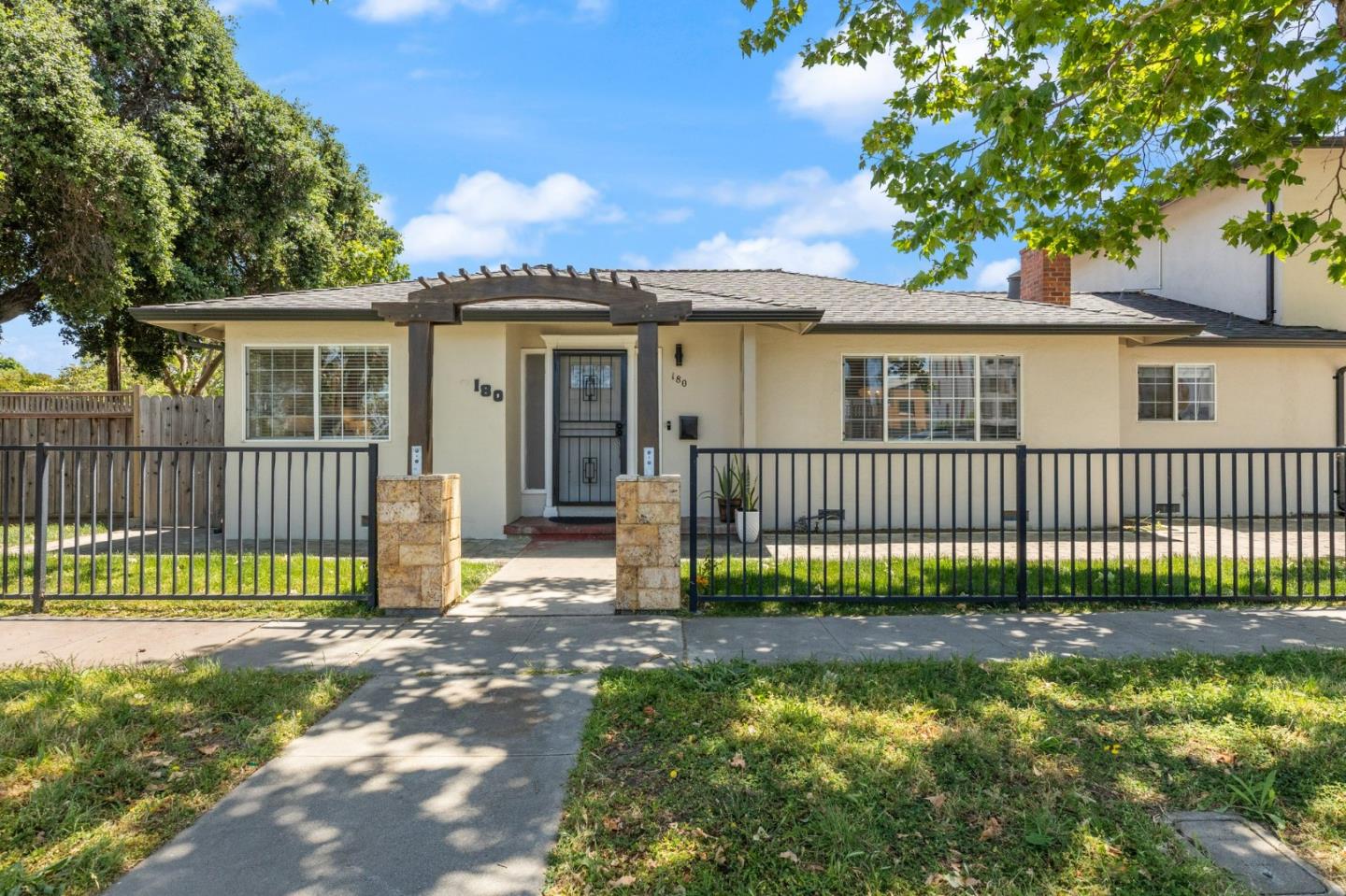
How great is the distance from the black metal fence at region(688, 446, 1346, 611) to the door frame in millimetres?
1426

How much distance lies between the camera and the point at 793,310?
8289 mm

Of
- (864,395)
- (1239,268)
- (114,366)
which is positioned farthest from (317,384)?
(1239,268)

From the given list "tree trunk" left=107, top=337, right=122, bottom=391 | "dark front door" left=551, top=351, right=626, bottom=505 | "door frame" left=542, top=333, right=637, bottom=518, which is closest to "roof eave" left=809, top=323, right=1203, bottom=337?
"door frame" left=542, top=333, right=637, bottom=518

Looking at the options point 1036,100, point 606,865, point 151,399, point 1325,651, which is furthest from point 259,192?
point 1325,651

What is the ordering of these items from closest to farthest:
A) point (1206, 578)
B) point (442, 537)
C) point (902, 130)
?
point (442, 537), point (1206, 578), point (902, 130)

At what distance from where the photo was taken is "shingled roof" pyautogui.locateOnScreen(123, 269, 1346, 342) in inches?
337

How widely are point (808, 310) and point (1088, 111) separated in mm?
3298

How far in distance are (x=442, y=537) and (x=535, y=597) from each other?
1000 mm

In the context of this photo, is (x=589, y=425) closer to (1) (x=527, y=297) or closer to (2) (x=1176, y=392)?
(1) (x=527, y=297)

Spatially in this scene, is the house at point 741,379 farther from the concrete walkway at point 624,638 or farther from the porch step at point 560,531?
the concrete walkway at point 624,638

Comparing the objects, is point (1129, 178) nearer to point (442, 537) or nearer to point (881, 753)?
point (881, 753)

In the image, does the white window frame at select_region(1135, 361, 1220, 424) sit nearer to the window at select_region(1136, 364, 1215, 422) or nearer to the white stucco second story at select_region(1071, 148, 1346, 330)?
the window at select_region(1136, 364, 1215, 422)

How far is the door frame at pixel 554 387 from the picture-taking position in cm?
980

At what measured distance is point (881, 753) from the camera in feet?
9.98
